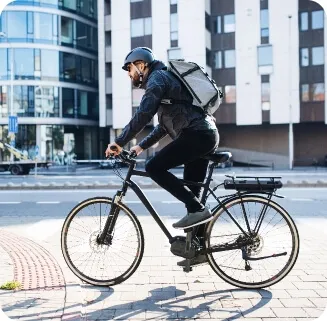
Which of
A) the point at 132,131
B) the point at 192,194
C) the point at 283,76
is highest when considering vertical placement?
the point at 283,76

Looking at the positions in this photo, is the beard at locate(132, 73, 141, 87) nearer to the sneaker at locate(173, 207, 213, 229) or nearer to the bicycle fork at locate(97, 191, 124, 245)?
the bicycle fork at locate(97, 191, 124, 245)

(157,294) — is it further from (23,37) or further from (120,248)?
(23,37)

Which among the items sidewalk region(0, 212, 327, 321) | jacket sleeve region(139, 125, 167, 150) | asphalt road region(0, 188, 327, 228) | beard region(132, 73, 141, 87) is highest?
beard region(132, 73, 141, 87)

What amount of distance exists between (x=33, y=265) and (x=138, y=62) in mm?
2439

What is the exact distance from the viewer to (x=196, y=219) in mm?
4000

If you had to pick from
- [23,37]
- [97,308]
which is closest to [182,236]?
[97,308]

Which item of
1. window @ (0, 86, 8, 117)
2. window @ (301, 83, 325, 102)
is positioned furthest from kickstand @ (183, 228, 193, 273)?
window @ (0, 86, 8, 117)

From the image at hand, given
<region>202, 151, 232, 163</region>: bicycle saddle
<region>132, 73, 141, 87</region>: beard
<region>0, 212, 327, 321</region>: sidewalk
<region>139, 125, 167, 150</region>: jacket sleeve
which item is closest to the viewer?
<region>0, 212, 327, 321</region>: sidewalk

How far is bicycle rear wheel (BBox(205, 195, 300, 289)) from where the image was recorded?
4109 millimetres

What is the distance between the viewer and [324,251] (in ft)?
19.0

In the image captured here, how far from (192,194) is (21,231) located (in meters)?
4.55

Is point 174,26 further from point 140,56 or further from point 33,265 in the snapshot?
point 140,56

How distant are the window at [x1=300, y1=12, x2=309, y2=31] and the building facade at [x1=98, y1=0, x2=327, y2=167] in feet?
0.27

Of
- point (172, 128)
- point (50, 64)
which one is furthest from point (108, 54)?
point (172, 128)
